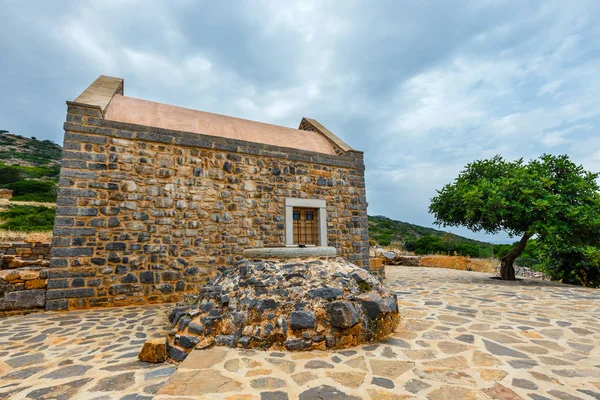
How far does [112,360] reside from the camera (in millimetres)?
3072

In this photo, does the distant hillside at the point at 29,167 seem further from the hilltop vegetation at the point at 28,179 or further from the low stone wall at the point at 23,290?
the low stone wall at the point at 23,290

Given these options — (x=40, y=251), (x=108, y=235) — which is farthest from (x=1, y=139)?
(x=108, y=235)

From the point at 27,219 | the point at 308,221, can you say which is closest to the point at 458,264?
the point at 308,221

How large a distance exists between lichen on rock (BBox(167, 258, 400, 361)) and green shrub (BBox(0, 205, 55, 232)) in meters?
16.6

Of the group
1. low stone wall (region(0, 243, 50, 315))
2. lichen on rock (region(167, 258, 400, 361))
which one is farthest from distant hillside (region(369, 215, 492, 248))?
low stone wall (region(0, 243, 50, 315))

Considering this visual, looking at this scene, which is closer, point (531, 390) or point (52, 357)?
point (531, 390)

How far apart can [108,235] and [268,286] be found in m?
4.04

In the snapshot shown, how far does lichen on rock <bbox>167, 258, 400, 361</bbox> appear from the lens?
3205 mm

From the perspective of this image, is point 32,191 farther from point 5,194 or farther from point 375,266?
point 375,266

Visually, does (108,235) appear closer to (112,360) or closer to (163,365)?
(112,360)

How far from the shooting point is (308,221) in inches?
310

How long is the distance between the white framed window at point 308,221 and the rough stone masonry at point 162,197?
0.18m

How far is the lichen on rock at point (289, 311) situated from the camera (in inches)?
126

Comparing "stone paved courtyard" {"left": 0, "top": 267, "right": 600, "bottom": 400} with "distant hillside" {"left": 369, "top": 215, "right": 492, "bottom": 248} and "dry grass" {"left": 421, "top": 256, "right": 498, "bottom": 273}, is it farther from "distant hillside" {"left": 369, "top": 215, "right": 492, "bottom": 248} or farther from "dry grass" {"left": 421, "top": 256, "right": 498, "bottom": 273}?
"distant hillside" {"left": 369, "top": 215, "right": 492, "bottom": 248}
